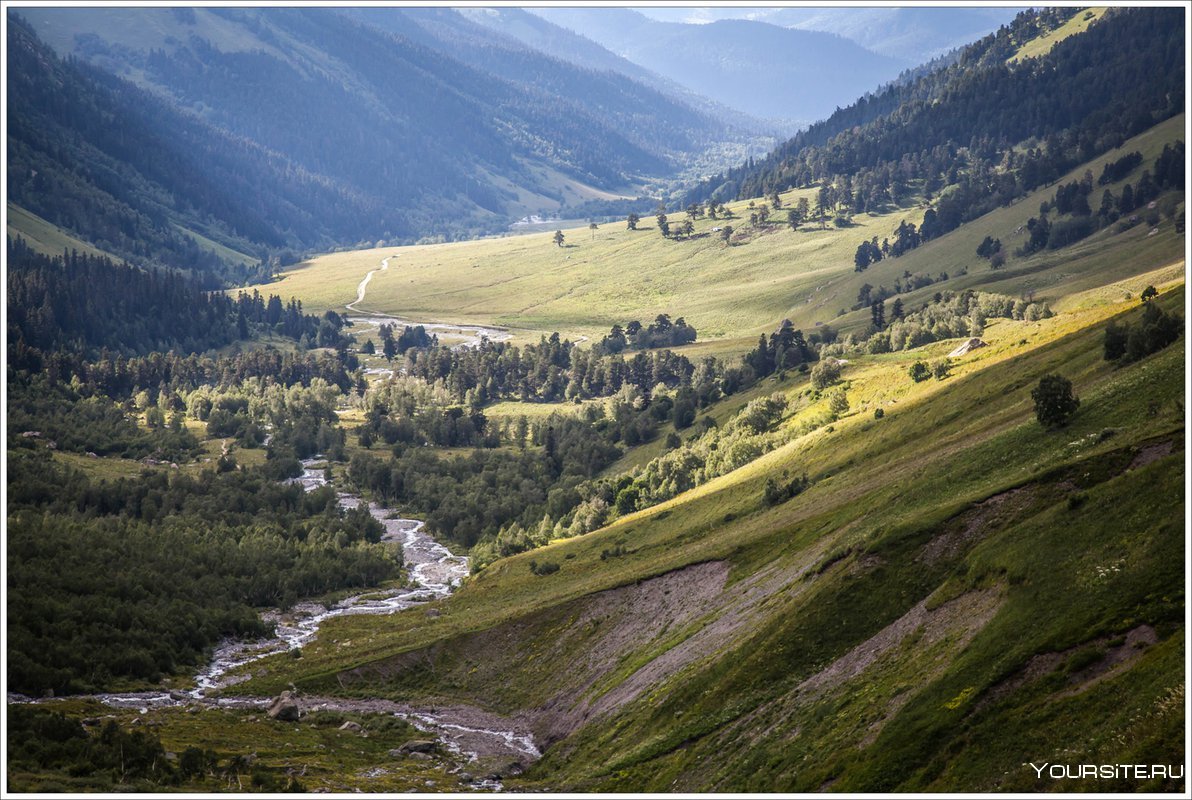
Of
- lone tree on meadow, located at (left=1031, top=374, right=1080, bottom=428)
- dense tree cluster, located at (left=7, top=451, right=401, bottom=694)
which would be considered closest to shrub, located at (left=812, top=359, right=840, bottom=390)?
dense tree cluster, located at (left=7, top=451, right=401, bottom=694)

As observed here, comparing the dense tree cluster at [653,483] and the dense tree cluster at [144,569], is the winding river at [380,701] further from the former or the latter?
the dense tree cluster at [653,483]

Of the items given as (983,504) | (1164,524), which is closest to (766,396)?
(983,504)

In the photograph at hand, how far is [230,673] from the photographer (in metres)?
118

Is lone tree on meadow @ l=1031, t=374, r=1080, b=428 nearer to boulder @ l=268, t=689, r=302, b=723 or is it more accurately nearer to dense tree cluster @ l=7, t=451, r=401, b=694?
boulder @ l=268, t=689, r=302, b=723

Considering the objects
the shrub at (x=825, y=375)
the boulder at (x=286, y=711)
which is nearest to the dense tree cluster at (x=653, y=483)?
the shrub at (x=825, y=375)

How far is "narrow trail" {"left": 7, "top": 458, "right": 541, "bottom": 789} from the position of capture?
89.7 m

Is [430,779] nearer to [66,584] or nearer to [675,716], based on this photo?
[675,716]

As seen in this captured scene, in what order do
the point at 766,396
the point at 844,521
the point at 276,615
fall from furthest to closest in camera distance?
the point at 766,396 → the point at 276,615 → the point at 844,521

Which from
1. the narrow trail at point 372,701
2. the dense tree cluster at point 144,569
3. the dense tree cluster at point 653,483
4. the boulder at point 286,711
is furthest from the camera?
the dense tree cluster at point 653,483

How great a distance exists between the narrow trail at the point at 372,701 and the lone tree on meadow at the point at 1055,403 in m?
46.2

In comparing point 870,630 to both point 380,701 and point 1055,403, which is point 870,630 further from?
point 380,701

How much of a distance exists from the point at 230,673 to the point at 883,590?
76189mm

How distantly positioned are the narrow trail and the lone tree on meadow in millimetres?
46213

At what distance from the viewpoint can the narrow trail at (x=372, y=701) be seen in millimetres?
89662
